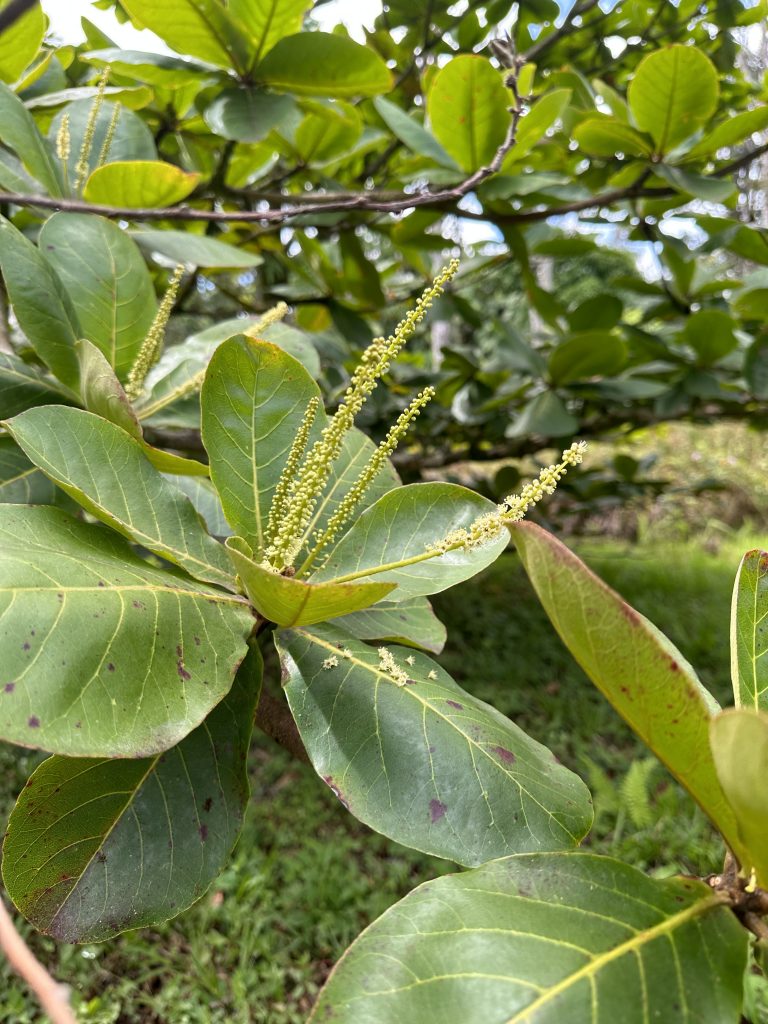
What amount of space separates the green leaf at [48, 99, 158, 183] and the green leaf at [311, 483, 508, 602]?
0.86 meters

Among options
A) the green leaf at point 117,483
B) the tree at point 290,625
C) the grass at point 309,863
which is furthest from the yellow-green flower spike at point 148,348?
the grass at point 309,863

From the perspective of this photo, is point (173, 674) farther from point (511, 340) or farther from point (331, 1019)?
point (511, 340)

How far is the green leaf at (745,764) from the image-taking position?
1.32 ft

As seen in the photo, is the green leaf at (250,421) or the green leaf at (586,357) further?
the green leaf at (586,357)

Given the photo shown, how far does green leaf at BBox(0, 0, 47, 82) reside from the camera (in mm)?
1071

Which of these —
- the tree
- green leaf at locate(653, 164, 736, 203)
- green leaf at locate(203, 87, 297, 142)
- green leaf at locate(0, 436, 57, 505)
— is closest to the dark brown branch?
the tree

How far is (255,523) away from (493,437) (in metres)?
1.69

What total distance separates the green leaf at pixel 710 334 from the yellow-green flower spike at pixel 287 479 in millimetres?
1357

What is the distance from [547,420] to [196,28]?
1.09 meters

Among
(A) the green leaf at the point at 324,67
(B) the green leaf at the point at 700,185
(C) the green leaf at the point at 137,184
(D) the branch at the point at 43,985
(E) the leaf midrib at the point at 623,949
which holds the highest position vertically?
(A) the green leaf at the point at 324,67

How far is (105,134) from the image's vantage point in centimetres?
119

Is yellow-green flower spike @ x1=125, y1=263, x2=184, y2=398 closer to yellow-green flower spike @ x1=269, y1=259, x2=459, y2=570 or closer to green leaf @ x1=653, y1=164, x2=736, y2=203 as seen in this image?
yellow-green flower spike @ x1=269, y1=259, x2=459, y2=570

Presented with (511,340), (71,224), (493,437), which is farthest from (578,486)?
(71,224)

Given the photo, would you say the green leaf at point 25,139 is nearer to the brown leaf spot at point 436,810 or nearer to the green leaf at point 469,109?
the green leaf at point 469,109
